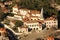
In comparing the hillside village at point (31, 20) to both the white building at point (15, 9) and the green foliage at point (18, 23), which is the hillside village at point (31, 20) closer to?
the white building at point (15, 9)

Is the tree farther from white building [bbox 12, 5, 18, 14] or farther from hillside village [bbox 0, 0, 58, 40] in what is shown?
white building [bbox 12, 5, 18, 14]

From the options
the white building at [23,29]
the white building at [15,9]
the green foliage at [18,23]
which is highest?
the white building at [15,9]

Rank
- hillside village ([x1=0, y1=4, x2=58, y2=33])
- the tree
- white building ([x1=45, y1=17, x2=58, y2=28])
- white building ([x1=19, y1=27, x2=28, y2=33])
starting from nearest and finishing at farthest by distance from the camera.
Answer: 1. white building ([x1=19, y1=27, x2=28, y2=33])
2. hillside village ([x1=0, y1=4, x2=58, y2=33])
3. white building ([x1=45, y1=17, x2=58, y2=28])
4. the tree

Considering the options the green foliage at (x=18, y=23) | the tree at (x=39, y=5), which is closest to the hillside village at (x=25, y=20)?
the green foliage at (x=18, y=23)

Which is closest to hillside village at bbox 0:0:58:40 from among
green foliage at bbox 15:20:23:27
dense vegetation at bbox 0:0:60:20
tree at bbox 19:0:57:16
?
green foliage at bbox 15:20:23:27

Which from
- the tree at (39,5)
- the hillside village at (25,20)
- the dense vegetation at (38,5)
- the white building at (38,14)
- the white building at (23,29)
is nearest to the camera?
the white building at (23,29)

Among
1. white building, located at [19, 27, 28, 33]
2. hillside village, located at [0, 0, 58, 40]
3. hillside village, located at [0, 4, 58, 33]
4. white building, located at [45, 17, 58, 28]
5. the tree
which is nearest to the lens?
white building, located at [19, 27, 28, 33]

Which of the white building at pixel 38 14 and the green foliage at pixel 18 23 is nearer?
the green foliage at pixel 18 23

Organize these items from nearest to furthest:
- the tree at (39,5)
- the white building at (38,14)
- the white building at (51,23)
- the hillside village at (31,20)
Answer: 1. the hillside village at (31,20)
2. the white building at (51,23)
3. the white building at (38,14)
4. the tree at (39,5)

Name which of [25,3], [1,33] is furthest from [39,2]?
[1,33]

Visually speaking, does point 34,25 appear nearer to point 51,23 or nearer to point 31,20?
point 51,23

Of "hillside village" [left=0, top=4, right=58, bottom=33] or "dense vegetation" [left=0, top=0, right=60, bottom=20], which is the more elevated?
"dense vegetation" [left=0, top=0, right=60, bottom=20]
